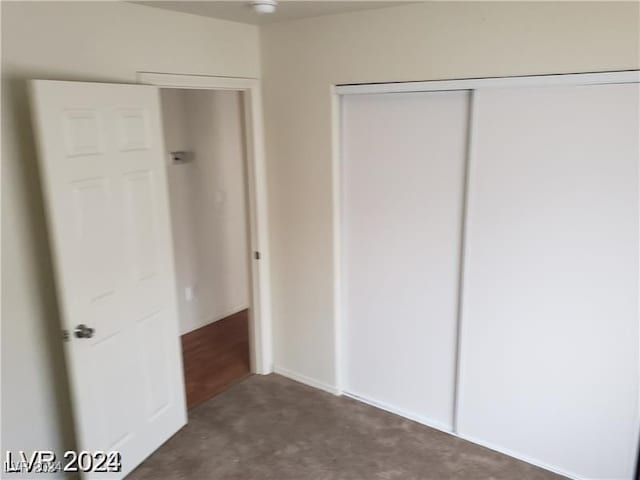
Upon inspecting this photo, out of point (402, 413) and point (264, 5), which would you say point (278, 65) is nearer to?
point (264, 5)

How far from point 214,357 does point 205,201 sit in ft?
4.43

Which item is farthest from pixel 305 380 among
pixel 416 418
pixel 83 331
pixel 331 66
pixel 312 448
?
pixel 331 66

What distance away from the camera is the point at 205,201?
434cm

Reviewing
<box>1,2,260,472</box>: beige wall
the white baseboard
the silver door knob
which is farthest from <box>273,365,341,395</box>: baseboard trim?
the silver door knob

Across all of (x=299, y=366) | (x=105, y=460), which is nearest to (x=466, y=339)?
(x=299, y=366)

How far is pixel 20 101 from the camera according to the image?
208 centimetres

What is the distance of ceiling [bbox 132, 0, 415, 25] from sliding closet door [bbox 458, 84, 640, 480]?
2.73ft

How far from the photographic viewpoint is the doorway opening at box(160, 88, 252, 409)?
3.94 m

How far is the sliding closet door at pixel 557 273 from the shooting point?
2207 millimetres

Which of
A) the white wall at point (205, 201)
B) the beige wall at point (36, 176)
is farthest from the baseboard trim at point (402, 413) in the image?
the beige wall at point (36, 176)

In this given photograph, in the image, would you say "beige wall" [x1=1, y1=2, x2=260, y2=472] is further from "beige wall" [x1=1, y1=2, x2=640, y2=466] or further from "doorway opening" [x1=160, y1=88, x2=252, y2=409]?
"doorway opening" [x1=160, y1=88, x2=252, y2=409]

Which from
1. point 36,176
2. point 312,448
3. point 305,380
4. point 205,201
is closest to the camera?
point 36,176

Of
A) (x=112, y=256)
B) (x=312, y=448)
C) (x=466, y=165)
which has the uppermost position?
(x=466, y=165)

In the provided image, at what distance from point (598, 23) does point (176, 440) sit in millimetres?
2990
